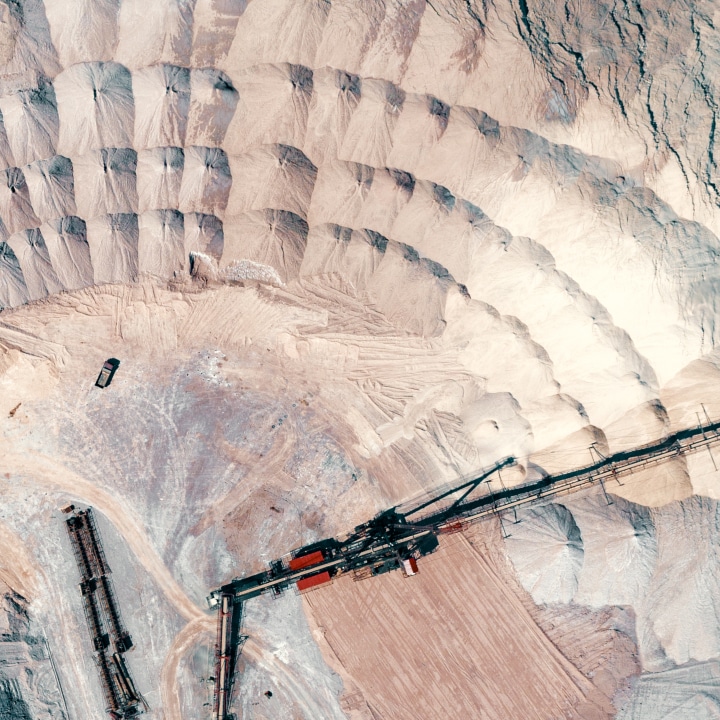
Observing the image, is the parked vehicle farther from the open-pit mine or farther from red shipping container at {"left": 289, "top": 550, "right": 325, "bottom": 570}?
red shipping container at {"left": 289, "top": 550, "right": 325, "bottom": 570}

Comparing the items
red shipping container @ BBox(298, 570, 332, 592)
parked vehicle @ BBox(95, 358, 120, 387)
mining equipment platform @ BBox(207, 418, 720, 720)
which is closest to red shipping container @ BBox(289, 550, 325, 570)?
mining equipment platform @ BBox(207, 418, 720, 720)

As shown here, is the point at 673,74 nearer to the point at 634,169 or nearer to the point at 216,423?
the point at 634,169

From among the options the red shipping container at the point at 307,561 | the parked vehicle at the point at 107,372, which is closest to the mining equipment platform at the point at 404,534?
the red shipping container at the point at 307,561

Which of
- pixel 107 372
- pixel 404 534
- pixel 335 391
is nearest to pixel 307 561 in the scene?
pixel 404 534

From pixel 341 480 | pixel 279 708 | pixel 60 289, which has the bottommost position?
pixel 279 708

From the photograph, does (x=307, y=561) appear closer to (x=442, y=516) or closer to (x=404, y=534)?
(x=404, y=534)

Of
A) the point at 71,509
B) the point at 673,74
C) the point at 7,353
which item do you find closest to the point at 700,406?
the point at 673,74

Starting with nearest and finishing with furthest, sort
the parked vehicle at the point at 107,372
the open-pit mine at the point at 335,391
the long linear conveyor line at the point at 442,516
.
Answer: the open-pit mine at the point at 335,391, the long linear conveyor line at the point at 442,516, the parked vehicle at the point at 107,372

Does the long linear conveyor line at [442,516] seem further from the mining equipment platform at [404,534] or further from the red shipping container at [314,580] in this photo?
the red shipping container at [314,580]
